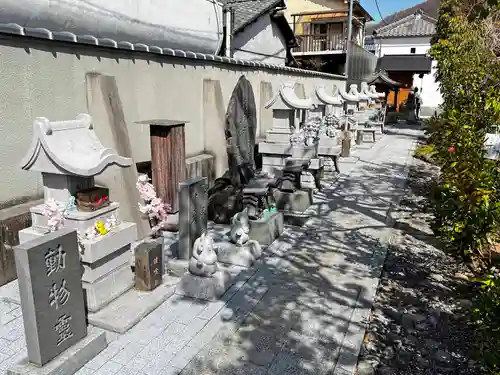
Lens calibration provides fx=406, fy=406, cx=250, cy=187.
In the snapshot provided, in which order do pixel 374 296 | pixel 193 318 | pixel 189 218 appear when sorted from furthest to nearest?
pixel 189 218
pixel 374 296
pixel 193 318

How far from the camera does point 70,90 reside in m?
6.81

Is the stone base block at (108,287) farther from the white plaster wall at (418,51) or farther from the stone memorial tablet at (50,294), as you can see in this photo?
the white plaster wall at (418,51)

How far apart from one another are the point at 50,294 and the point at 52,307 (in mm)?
137

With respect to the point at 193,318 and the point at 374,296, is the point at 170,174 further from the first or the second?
the point at 374,296

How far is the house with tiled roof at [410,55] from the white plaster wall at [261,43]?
1556 cm

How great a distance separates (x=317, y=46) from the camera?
3152cm

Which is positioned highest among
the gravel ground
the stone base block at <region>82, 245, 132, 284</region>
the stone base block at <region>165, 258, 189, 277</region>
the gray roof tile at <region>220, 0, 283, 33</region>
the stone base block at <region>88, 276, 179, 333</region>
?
the gray roof tile at <region>220, 0, 283, 33</region>

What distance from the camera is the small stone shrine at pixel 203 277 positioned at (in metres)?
5.54

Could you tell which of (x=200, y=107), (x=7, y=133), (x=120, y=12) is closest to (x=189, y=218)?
(x=7, y=133)

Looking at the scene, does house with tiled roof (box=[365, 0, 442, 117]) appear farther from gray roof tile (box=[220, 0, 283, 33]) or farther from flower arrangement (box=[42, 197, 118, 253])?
flower arrangement (box=[42, 197, 118, 253])

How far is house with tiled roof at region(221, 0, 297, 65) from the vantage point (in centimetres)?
1806

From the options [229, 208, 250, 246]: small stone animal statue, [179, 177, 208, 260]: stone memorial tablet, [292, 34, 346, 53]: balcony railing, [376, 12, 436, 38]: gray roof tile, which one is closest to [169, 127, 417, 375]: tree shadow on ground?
[229, 208, 250, 246]: small stone animal statue

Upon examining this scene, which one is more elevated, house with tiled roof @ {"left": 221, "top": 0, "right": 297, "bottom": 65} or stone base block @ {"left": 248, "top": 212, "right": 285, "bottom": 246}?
house with tiled roof @ {"left": 221, "top": 0, "right": 297, "bottom": 65}

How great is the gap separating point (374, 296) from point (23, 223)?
205 inches
